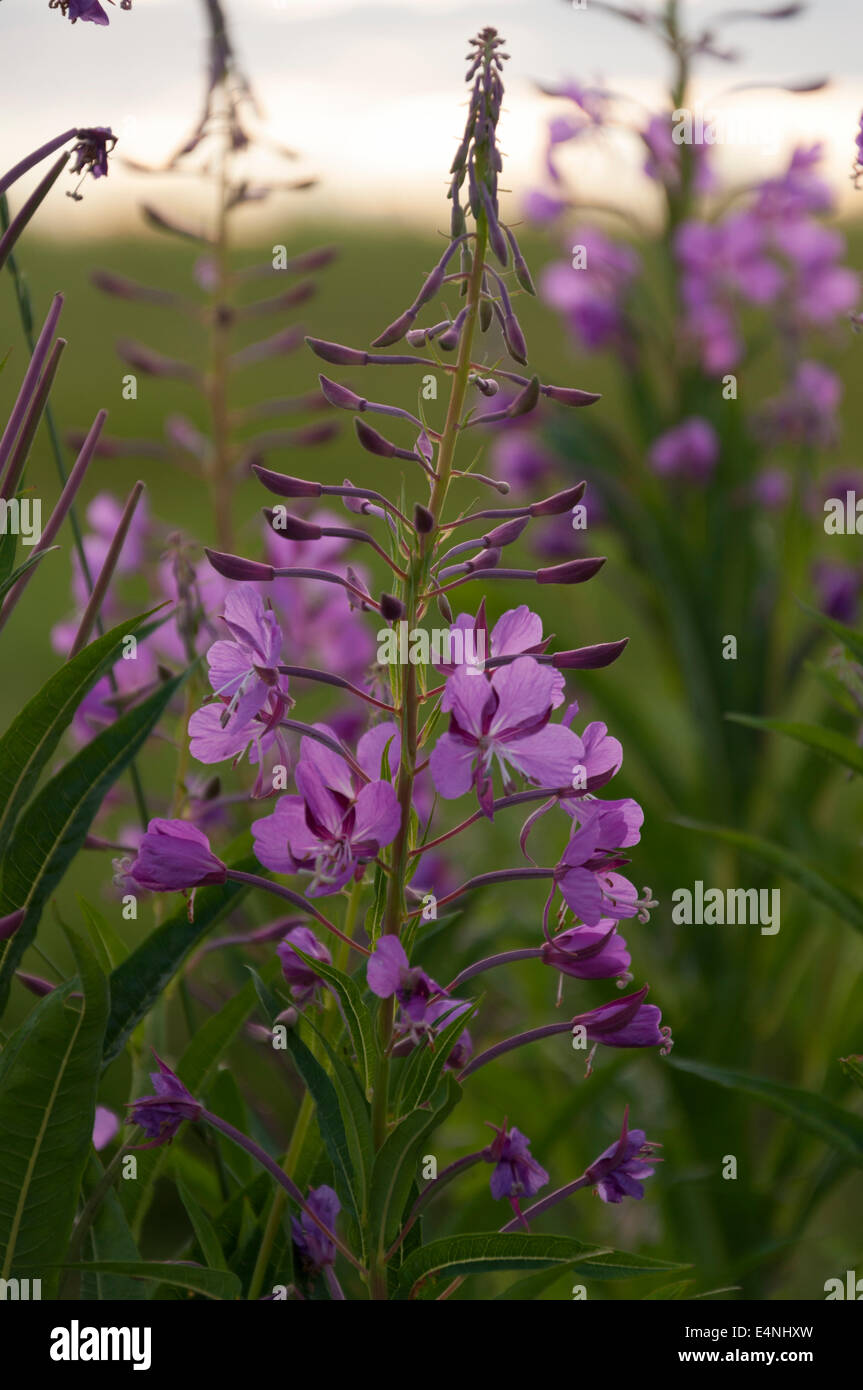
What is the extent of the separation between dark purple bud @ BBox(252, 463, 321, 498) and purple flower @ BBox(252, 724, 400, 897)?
133mm

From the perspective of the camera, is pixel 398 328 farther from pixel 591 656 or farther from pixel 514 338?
pixel 591 656

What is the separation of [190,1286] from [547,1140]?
0.47m

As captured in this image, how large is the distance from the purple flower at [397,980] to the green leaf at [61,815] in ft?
0.63

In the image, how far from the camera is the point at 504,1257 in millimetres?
625

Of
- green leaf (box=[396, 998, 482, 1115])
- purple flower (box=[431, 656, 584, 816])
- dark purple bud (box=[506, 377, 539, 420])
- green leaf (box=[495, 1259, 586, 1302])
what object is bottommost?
green leaf (box=[495, 1259, 586, 1302])

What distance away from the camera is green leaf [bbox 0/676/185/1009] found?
69cm

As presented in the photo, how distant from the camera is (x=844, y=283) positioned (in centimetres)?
192

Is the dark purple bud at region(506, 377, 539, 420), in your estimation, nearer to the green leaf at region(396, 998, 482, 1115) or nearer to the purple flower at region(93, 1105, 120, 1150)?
the green leaf at region(396, 998, 482, 1115)

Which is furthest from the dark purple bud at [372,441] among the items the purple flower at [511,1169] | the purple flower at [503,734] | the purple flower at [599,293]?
the purple flower at [599,293]

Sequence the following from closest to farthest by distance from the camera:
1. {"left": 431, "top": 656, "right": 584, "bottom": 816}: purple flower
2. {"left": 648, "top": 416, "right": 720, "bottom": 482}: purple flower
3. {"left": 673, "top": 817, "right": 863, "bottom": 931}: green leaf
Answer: {"left": 431, "top": 656, "right": 584, "bottom": 816}: purple flower < {"left": 673, "top": 817, "right": 863, "bottom": 931}: green leaf < {"left": 648, "top": 416, "right": 720, "bottom": 482}: purple flower

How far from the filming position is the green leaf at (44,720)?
667 millimetres

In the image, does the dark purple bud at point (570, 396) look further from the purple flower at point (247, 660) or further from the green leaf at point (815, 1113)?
the green leaf at point (815, 1113)

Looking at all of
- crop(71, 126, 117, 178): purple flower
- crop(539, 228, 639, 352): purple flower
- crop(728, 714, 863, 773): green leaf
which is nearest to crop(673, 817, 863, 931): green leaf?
crop(728, 714, 863, 773): green leaf
